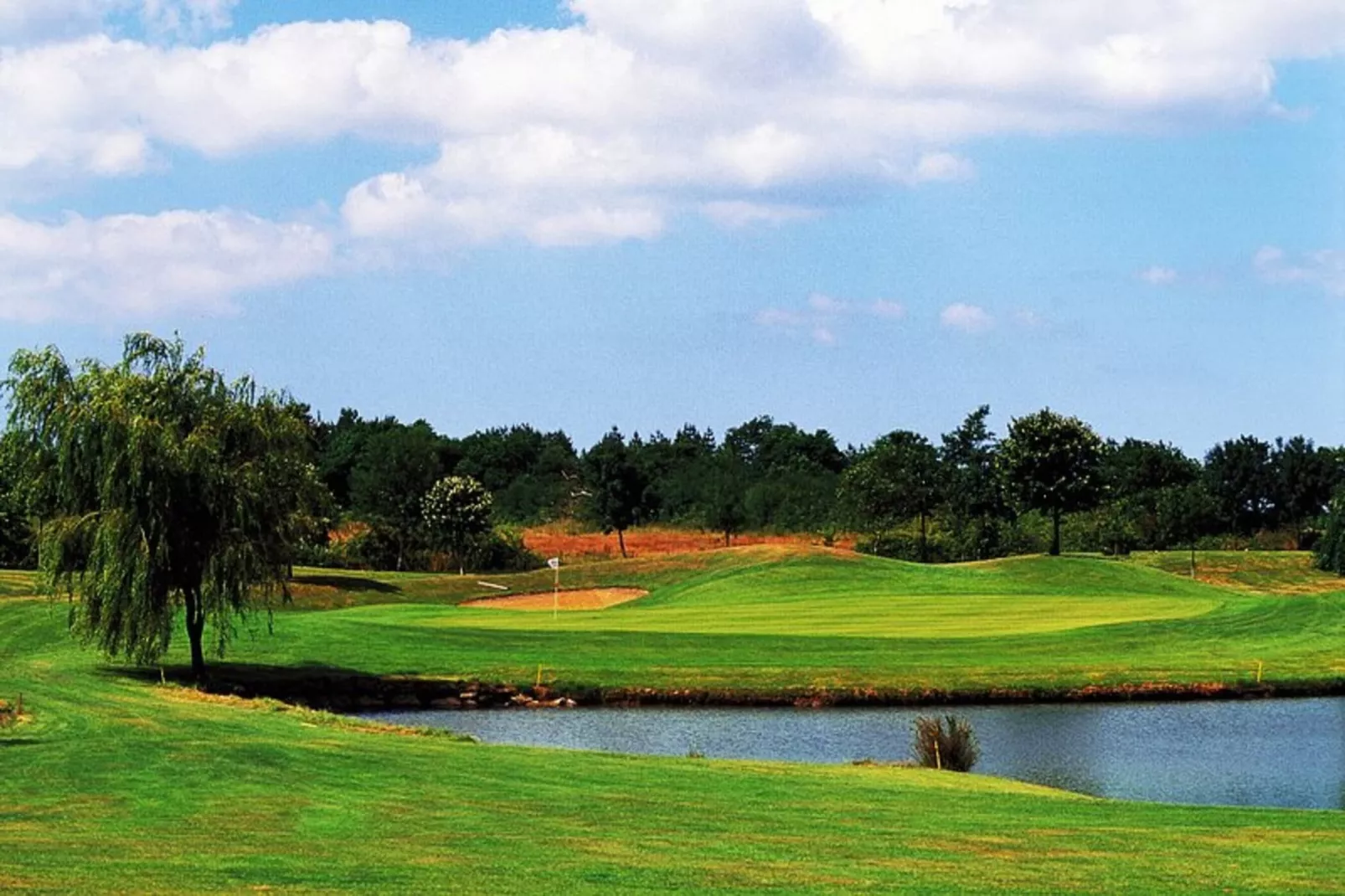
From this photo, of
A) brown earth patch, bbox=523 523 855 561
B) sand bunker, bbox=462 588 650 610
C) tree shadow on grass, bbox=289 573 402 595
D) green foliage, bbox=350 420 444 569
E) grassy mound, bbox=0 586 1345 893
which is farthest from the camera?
brown earth patch, bbox=523 523 855 561

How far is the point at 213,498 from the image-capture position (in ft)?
147

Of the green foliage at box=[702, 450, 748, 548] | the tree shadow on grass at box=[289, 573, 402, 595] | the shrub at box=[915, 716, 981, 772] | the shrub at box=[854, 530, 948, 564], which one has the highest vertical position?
the green foliage at box=[702, 450, 748, 548]

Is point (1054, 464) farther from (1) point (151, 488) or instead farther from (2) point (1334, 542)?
(1) point (151, 488)

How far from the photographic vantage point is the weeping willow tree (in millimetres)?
43812

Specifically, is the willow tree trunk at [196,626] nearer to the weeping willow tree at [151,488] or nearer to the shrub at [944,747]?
the weeping willow tree at [151,488]

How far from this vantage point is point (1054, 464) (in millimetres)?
88750

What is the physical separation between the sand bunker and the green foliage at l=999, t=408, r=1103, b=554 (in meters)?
20.8

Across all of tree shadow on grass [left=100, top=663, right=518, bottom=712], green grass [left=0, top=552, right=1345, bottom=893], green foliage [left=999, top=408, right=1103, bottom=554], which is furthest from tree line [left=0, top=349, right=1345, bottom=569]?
green grass [left=0, top=552, right=1345, bottom=893]

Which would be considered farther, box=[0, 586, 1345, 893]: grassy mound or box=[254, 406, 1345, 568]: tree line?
box=[254, 406, 1345, 568]: tree line

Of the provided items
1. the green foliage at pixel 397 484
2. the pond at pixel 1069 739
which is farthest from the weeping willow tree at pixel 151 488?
the green foliage at pixel 397 484

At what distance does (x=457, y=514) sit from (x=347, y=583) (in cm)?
1849

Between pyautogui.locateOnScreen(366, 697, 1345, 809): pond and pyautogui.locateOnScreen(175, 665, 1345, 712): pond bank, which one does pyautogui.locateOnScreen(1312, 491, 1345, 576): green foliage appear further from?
pyautogui.locateOnScreen(366, 697, 1345, 809): pond

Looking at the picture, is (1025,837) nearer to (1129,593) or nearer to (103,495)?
(103,495)

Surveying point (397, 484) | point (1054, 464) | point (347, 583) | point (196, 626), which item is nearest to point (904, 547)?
point (1054, 464)
